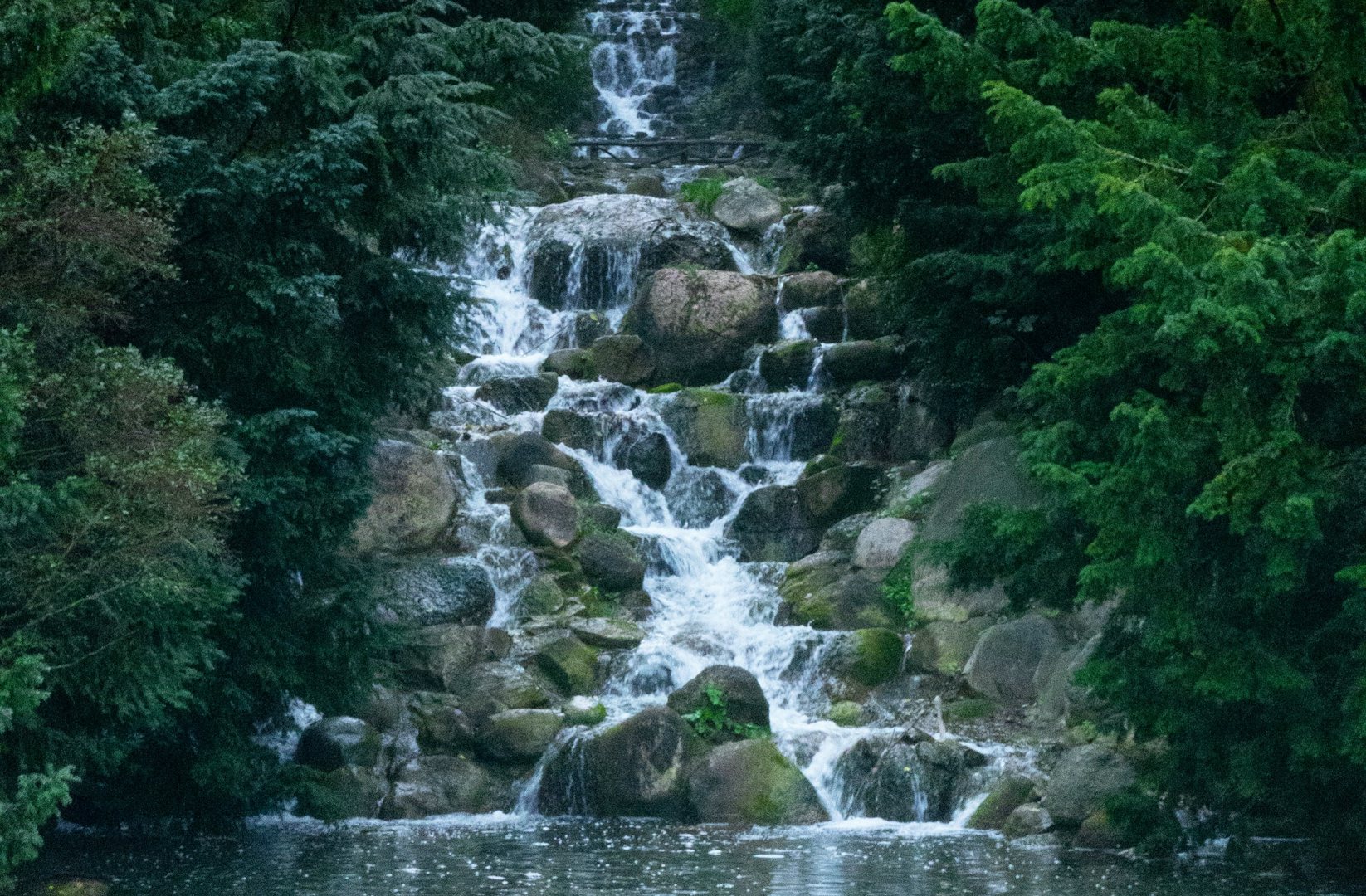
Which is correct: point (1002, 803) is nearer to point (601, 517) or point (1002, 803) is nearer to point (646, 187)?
point (601, 517)

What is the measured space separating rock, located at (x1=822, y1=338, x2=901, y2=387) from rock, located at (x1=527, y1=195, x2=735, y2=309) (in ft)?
16.3

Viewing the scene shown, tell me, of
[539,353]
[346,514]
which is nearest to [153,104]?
[346,514]

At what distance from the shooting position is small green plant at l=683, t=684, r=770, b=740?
1733 cm

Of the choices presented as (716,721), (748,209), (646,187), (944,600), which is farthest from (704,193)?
(716,721)

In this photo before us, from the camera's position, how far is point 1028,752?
54.2ft

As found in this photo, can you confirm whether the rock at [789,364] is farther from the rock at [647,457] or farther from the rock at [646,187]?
the rock at [646,187]

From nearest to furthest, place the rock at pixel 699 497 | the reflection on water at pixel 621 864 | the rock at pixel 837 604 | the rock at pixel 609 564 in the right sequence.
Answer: the reflection on water at pixel 621 864
the rock at pixel 837 604
the rock at pixel 609 564
the rock at pixel 699 497

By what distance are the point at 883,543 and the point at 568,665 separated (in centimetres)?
451

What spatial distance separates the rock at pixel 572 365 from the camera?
86.5ft

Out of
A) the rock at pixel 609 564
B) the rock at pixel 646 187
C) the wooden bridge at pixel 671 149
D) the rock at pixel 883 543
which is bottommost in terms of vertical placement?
the rock at pixel 609 564

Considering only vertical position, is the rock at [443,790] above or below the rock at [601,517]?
below

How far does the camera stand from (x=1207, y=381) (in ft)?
36.2

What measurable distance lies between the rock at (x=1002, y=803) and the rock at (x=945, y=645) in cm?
294

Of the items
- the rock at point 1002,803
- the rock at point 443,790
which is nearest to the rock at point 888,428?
the rock at point 1002,803
